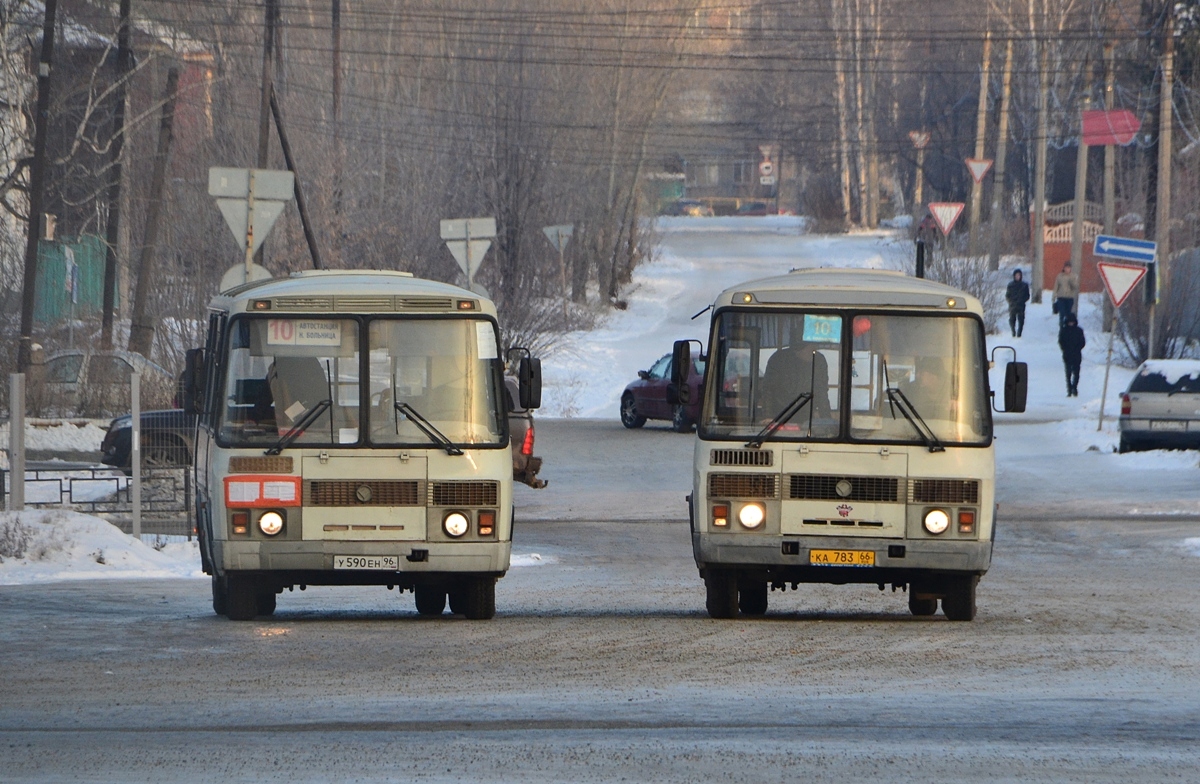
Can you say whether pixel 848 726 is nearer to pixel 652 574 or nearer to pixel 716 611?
pixel 716 611

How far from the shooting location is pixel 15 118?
35.4 m

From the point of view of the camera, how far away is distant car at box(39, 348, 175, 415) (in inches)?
1195

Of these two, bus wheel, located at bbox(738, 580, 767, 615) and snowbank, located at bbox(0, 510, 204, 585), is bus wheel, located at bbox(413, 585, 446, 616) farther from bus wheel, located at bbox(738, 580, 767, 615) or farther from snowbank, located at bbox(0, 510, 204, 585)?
snowbank, located at bbox(0, 510, 204, 585)

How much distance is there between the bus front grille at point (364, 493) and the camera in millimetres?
11555

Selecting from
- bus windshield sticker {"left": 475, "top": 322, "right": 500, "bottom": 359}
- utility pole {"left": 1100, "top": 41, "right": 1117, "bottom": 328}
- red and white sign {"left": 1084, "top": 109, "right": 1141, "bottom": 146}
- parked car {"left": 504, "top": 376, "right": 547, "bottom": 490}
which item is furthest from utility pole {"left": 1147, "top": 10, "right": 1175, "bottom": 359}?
bus windshield sticker {"left": 475, "top": 322, "right": 500, "bottom": 359}

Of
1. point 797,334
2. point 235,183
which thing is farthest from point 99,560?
point 797,334

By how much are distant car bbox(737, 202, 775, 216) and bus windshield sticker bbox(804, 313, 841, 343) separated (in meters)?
121

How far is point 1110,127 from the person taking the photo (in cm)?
3838

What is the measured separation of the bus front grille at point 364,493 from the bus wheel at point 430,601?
188 cm

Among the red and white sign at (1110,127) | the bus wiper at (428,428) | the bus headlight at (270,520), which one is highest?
the red and white sign at (1110,127)

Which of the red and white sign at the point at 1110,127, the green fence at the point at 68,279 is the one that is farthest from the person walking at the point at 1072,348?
the green fence at the point at 68,279

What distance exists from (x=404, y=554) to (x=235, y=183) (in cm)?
807

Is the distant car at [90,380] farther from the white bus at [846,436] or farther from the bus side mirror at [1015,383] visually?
the bus side mirror at [1015,383]

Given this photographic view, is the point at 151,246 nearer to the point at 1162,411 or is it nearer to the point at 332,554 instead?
the point at 1162,411
